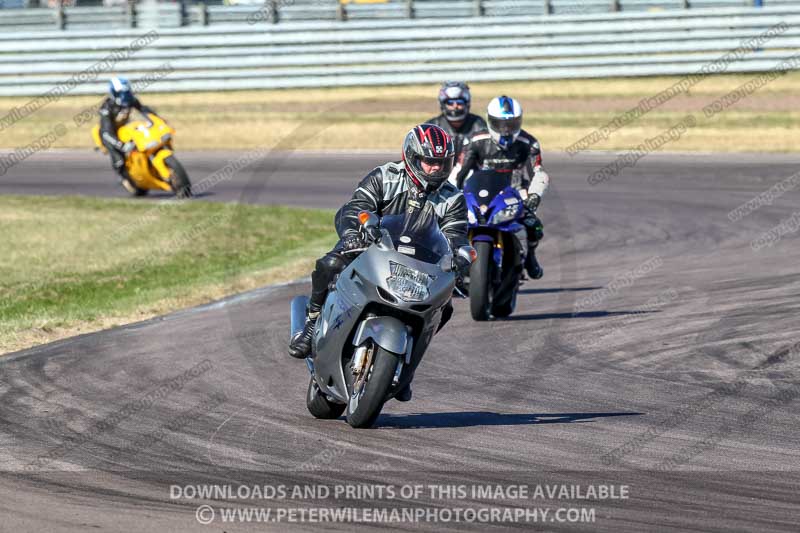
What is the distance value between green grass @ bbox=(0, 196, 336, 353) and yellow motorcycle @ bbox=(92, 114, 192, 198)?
1.99ft

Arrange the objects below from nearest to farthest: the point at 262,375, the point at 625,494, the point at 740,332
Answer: the point at 625,494
the point at 262,375
the point at 740,332

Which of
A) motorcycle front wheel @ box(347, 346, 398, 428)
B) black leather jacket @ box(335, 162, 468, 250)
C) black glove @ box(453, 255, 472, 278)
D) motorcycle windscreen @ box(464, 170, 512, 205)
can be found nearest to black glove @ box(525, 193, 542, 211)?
motorcycle windscreen @ box(464, 170, 512, 205)

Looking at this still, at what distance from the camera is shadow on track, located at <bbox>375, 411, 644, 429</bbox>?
819 cm

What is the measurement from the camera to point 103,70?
33.6 meters

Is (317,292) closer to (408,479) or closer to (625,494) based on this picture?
(408,479)

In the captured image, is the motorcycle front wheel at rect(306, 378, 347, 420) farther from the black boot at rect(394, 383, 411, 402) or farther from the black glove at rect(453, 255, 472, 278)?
the black glove at rect(453, 255, 472, 278)

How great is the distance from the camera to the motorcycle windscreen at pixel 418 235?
767 cm

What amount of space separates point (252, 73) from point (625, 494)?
91.8 ft

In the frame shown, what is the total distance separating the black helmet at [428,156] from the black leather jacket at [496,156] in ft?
16.7

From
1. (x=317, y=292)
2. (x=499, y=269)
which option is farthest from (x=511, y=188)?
(x=317, y=292)

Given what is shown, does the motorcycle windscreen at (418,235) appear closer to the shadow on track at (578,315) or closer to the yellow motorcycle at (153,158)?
the shadow on track at (578,315)

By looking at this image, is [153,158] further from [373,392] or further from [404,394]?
[373,392]

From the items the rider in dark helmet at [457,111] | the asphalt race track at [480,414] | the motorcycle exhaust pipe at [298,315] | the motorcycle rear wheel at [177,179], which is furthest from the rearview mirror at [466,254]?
the motorcycle rear wheel at [177,179]

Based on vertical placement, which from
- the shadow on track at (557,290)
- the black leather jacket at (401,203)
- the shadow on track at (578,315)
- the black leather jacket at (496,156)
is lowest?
the shadow on track at (557,290)
